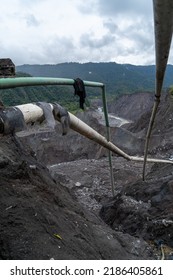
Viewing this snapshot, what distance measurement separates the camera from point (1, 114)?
2.03m

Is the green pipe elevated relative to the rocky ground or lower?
elevated

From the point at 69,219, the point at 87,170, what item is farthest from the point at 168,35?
the point at 87,170

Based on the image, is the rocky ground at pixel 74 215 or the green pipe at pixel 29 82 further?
the rocky ground at pixel 74 215

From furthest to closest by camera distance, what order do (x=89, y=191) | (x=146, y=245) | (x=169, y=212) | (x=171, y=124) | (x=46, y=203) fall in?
(x=171, y=124)
(x=89, y=191)
(x=169, y=212)
(x=146, y=245)
(x=46, y=203)

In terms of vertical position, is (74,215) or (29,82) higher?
(29,82)

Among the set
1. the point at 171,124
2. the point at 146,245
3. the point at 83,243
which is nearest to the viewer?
the point at 83,243

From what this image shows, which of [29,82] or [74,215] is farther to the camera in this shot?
[74,215]

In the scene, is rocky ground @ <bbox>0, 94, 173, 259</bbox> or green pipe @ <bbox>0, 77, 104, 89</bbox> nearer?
green pipe @ <bbox>0, 77, 104, 89</bbox>

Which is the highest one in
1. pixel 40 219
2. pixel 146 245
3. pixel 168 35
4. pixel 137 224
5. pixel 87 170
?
pixel 168 35

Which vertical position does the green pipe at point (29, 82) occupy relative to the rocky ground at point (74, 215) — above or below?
above

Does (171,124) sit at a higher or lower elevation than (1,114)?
lower

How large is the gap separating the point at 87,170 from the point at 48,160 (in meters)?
7.25

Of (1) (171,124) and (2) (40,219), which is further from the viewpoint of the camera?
(1) (171,124)

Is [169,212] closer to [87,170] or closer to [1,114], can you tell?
[1,114]
